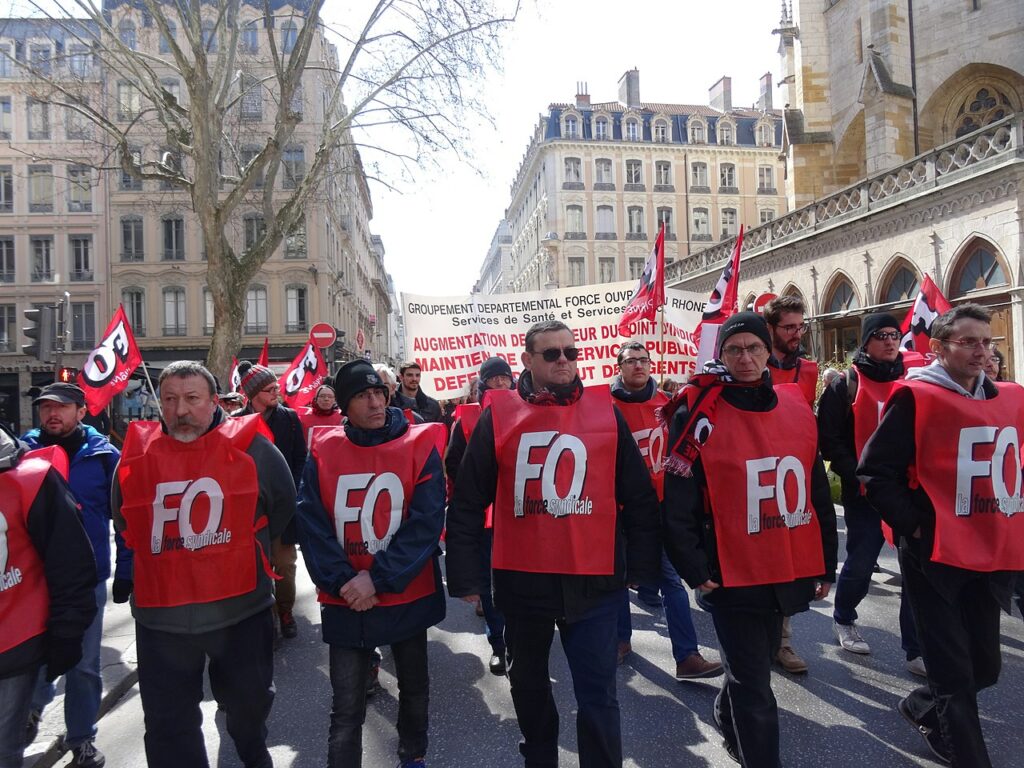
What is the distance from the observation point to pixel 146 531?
3211mm

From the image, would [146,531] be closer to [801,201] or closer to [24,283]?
[801,201]

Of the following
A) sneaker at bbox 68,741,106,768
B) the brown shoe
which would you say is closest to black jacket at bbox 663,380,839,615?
the brown shoe

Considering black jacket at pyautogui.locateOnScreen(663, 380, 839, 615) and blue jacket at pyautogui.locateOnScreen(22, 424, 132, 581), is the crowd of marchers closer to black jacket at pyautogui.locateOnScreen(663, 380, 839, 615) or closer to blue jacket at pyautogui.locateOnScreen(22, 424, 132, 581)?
black jacket at pyautogui.locateOnScreen(663, 380, 839, 615)

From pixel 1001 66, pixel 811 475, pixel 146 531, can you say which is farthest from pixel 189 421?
pixel 1001 66

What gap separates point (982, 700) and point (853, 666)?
0.71 meters

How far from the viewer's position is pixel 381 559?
3213 mm

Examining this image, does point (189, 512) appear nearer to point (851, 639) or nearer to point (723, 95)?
point (851, 639)

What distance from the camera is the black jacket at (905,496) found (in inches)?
125

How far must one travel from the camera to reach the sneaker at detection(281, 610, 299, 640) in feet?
18.7

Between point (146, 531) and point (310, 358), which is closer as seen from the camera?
point (146, 531)

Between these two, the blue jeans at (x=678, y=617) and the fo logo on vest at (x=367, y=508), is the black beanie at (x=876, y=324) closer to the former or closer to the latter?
the blue jeans at (x=678, y=617)

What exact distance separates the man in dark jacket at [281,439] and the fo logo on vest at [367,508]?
Result: 2273mm

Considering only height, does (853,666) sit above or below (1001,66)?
below

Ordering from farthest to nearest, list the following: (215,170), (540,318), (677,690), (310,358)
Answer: (215,170), (310,358), (540,318), (677,690)
